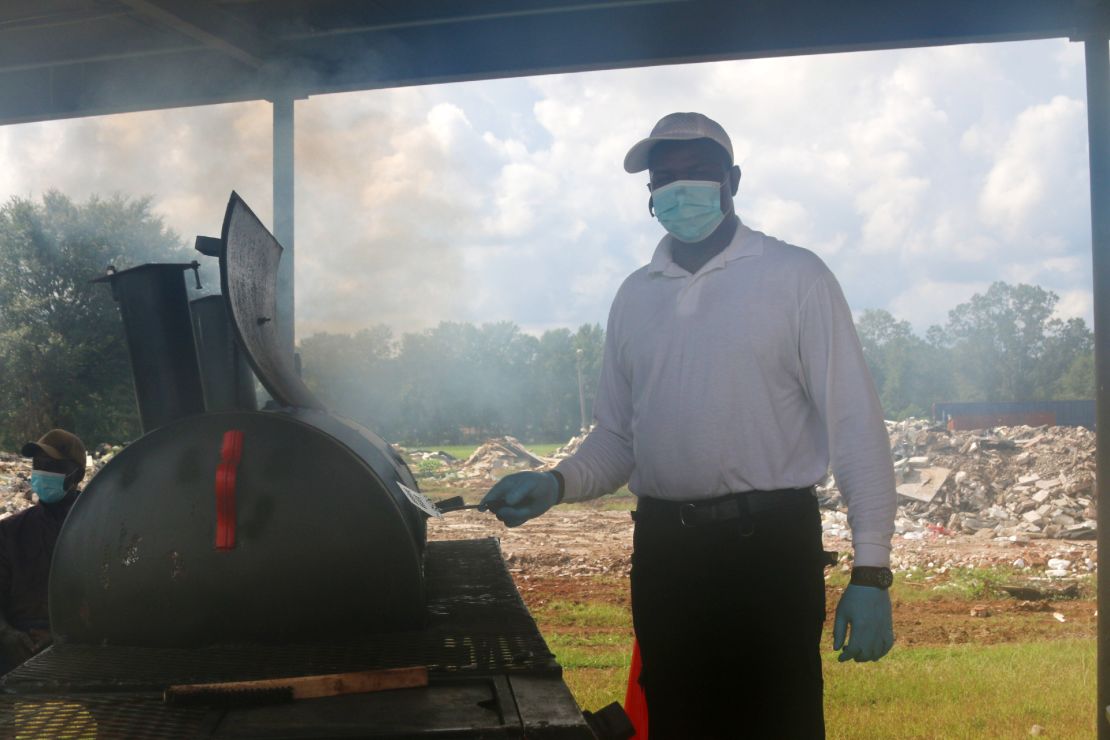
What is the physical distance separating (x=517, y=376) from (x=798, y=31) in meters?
4.02

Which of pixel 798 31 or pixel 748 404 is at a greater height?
pixel 798 31

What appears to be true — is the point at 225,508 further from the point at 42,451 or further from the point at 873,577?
the point at 42,451

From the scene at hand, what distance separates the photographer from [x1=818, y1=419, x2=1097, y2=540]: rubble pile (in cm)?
992

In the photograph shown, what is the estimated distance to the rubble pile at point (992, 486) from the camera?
992 cm

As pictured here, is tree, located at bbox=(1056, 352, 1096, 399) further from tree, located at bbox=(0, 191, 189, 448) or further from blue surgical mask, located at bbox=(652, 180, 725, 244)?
blue surgical mask, located at bbox=(652, 180, 725, 244)

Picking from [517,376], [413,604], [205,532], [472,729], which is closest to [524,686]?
[472,729]

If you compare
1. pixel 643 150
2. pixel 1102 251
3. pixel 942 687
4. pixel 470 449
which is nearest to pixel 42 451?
pixel 643 150

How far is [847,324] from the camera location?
6.33 feet

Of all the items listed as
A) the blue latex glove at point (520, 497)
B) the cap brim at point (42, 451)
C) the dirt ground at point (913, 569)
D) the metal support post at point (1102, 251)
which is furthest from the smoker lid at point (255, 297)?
the dirt ground at point (913, 569)

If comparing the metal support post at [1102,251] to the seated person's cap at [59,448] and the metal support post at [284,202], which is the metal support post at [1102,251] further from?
the seated person's cap at [59,448]

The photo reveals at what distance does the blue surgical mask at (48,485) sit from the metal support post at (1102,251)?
3845mm

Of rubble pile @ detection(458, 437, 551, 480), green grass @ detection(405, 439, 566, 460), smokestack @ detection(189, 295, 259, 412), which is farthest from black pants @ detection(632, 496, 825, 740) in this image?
rubble pile @ detection(458, 437, 551, 480)

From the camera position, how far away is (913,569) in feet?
28.2

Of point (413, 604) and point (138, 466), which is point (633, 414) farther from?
point (138, 466)
